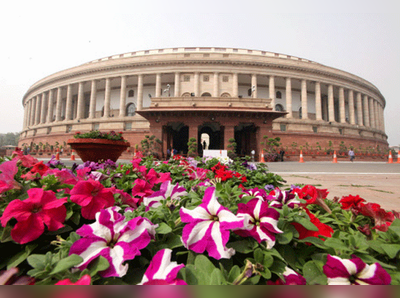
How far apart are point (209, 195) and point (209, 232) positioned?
141 millimetres

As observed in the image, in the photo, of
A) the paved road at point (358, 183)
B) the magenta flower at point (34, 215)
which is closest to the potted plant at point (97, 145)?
the paved road at point (358, 183)

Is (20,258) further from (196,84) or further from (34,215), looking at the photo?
(196,84)

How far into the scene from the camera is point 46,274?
514mm

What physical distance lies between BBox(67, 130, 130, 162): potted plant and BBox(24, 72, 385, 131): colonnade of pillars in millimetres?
24721

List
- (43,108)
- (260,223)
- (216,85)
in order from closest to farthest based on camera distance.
A: (260,223), (216,85), (43,108)

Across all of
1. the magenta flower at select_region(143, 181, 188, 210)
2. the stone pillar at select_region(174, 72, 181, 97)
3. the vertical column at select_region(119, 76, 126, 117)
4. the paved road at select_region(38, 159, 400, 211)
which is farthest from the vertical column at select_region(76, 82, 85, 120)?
the magenta flower at select_region(143, 181, 188, 210)

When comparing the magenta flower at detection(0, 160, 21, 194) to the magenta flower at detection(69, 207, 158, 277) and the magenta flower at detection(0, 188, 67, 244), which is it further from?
the magenta flower at detection(69, 207, 158, 277)

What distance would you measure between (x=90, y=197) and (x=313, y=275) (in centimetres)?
84

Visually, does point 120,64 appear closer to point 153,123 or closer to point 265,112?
point 153,123

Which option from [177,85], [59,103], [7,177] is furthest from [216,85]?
[7,177]

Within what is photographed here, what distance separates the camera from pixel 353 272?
58cm

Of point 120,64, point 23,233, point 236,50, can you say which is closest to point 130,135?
point 120,64

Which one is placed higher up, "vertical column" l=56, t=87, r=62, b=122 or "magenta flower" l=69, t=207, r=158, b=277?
"vertical column" l=56, t=87, r=62, b=122

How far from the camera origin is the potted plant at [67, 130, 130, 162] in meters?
5.82
